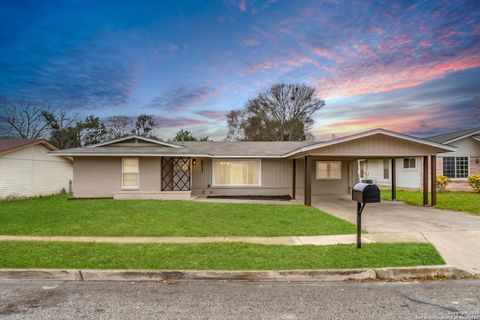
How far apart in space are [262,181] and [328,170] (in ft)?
13.5

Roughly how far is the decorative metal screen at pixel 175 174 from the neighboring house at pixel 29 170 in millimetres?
8393

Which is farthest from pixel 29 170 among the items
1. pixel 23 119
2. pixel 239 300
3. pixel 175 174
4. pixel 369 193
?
pixel 23 119

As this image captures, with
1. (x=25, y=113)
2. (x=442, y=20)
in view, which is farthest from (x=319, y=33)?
(x=25, y=113)

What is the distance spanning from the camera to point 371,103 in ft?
68.0

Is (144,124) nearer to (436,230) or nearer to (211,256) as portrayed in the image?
(211,256)

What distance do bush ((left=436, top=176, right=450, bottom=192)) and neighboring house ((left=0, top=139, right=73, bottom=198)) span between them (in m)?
25.7

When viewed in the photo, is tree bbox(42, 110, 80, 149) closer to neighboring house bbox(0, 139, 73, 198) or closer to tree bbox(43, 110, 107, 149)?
tree bbox(43, 110, 107, 149)

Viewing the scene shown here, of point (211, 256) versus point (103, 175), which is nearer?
point (211, 256)

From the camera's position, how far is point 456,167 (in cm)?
2003

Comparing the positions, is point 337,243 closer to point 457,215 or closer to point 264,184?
point 457,215

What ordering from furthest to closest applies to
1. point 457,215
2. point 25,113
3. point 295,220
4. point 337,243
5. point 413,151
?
1. point 25,113
2. point 413,151
3. point 457,215
4. point 295,220
5. point 337,243

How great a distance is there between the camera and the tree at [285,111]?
111 feet

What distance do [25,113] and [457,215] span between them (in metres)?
42.7

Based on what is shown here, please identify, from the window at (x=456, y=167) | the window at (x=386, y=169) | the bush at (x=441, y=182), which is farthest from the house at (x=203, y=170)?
the window at (x=386, y=169)
